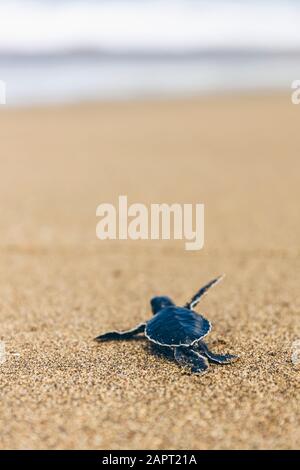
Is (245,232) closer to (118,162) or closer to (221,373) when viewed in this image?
(221,373)

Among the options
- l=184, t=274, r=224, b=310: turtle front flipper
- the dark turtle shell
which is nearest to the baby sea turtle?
the dark turtle shell

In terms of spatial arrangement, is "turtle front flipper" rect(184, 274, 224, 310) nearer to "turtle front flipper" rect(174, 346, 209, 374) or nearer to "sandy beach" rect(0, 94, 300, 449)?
"sandy beach" rect(0, 94, 300, 449)

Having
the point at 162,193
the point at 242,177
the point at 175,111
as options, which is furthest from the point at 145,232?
the point at 175,111

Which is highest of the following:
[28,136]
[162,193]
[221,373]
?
[28,136]

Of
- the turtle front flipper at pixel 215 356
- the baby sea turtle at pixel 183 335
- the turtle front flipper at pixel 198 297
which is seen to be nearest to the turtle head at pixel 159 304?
the turtle front flipper at pixel 198 297

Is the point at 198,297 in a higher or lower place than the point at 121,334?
higher

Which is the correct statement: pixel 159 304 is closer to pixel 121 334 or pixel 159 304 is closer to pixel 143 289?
pixel 121 334

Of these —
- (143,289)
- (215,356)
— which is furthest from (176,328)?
(143,289)

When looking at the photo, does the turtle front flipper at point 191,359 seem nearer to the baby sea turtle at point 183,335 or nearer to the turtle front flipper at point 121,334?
the baby sea turtle at point 183,335
